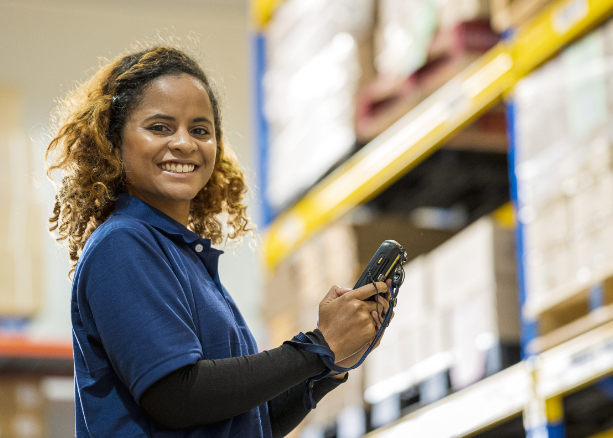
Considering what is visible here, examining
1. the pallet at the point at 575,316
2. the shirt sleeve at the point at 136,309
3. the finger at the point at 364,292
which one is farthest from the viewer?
the pallet at the point at 575,316

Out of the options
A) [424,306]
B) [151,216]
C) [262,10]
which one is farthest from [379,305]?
[262,10]

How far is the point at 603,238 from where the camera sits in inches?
94.8

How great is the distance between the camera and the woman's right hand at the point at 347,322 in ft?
3.92

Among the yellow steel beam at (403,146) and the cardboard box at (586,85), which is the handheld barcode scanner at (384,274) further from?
the yellow steel beam at (403,146)

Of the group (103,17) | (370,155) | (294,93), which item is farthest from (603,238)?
(103,17)

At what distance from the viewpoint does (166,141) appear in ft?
4.29

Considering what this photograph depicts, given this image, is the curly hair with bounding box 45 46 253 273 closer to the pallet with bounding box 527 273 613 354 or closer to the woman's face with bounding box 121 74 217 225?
the woman's face with bounding box 121 74 217 225

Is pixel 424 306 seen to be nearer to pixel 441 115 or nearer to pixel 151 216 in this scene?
pixel 441 115

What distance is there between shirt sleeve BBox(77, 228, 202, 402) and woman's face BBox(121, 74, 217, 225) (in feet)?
0.44

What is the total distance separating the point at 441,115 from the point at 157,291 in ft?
7.07

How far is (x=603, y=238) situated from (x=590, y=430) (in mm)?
940

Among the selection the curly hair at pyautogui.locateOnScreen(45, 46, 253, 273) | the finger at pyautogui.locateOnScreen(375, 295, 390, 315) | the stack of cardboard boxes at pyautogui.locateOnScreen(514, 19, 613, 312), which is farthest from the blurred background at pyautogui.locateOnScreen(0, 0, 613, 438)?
the finger at pyautogui.locateOnScreen(375, 295, 390, 315)

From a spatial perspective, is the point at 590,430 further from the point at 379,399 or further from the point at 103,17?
the point at 103,17

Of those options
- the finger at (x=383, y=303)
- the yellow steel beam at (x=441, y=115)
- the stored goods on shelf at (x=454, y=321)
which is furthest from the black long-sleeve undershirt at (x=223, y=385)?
the stored goods on shelf at (x=454, y=321)
